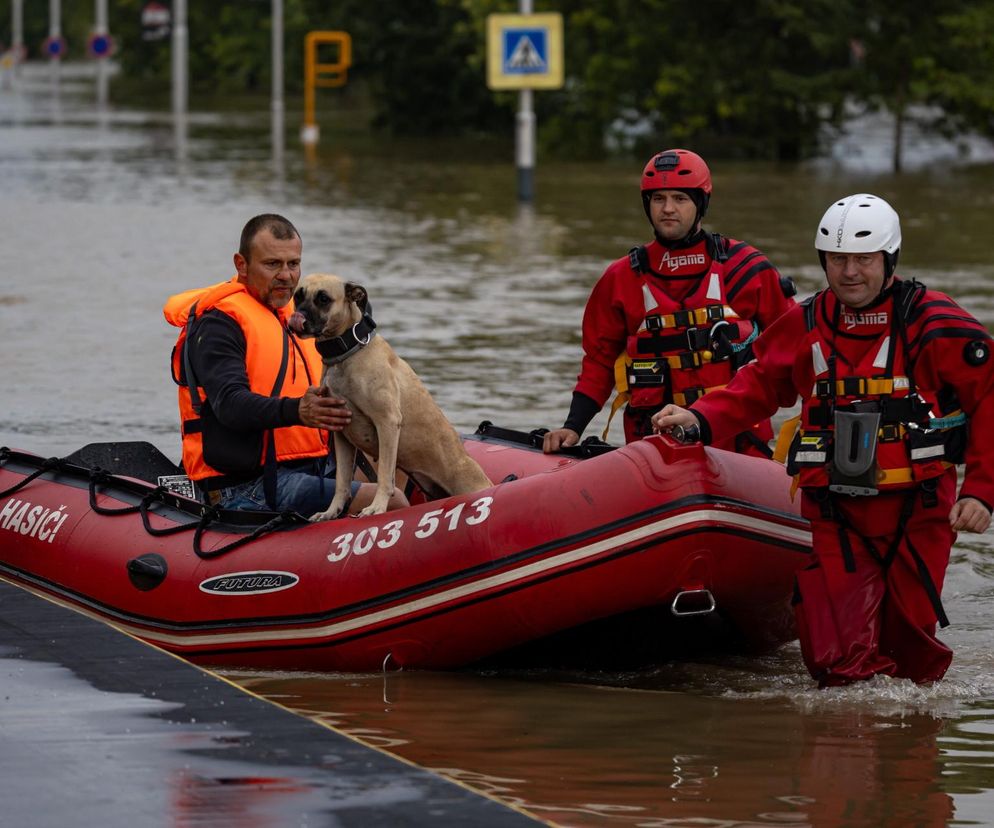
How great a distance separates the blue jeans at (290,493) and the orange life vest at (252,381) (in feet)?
0.18

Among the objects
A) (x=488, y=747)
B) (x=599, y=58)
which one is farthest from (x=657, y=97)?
(x=488, y=747)

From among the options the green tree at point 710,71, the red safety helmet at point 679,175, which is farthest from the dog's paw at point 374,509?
the green tree at point 710,71

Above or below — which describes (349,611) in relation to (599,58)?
below

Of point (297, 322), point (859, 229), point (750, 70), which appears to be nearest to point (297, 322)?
point (297, 322)

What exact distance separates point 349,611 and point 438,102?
122 ft

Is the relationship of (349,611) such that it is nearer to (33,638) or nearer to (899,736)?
(33,638)

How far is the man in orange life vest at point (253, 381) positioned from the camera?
6984mm

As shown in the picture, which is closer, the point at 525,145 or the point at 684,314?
the point at 684,314

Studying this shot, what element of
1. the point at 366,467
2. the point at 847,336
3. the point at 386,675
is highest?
the point at 847,336

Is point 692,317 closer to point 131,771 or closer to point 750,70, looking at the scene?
point 131,771

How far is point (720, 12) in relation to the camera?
1310 inches

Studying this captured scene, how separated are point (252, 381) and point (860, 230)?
2.21 metres

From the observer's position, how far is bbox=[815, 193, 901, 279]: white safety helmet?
5918mm

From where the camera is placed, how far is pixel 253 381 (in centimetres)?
709
